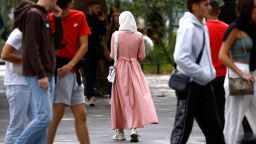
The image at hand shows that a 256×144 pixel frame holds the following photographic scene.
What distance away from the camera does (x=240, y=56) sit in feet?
35.6

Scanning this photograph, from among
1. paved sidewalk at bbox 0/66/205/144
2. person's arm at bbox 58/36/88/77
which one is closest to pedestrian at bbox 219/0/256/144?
person's arm at bbox 58/36/88/77

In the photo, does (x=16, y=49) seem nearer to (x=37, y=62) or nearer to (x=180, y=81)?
(x=37, y=62)

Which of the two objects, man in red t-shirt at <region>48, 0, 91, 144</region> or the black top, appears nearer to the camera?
man in red t-shirt at <region>48, 0, 91, 144</region>

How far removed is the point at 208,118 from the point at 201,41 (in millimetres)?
760

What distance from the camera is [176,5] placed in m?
33.2

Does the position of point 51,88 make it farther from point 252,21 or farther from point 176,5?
point 176,5

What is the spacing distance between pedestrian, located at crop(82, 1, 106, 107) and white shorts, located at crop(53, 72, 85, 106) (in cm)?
895

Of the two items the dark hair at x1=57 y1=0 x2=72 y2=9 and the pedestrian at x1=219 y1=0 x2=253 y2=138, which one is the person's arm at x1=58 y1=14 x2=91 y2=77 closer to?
the dark hair at x1=57 y1=0 x2=72 y2=9

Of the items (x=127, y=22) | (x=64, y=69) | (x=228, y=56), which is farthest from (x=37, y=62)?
(x=127, y=22)

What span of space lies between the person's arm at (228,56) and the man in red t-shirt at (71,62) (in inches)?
61.2

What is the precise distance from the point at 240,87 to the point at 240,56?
1.18 feet

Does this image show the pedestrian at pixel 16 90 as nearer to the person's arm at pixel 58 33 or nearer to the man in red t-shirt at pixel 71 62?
the person's arm at pixel 58 33

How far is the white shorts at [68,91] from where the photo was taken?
37.0ft

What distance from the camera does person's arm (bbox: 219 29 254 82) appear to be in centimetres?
1066
